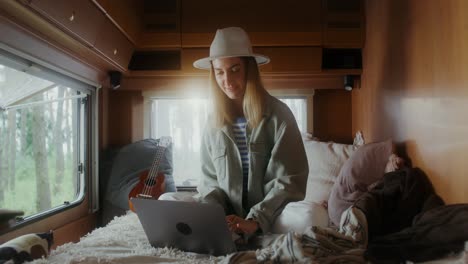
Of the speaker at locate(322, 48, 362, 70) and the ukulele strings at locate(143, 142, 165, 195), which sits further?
the speaker at locate(322, 48, 362, 70)

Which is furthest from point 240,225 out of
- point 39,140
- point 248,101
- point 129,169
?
point 129,169

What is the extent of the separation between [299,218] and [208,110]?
781 millimetres

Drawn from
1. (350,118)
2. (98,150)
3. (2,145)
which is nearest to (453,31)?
(350,118)

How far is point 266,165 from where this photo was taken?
149 centimetres

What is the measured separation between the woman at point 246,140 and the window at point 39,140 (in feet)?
2.52

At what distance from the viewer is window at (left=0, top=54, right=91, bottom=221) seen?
1.59 metres

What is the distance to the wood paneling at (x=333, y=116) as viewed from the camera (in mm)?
2729

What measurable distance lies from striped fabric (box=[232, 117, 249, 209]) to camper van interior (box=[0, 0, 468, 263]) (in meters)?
0.19

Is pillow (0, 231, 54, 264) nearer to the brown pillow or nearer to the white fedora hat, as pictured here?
the white fedora hat

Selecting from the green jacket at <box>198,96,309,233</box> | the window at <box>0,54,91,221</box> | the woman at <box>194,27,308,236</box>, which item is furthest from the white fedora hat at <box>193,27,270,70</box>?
the window at <box>0,54,91,221</box>

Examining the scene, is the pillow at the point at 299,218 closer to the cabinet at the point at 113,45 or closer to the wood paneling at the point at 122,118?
the cabinet at the point at 113,45

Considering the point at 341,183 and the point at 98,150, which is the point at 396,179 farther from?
the point at 98,150

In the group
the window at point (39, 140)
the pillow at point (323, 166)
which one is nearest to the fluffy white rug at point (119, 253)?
the window at point (39, 140)

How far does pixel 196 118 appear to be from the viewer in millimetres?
2889
